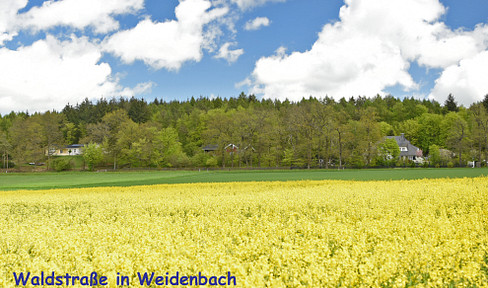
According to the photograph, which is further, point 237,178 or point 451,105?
point 451,105

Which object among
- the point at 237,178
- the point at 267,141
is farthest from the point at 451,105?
the point at 237,178

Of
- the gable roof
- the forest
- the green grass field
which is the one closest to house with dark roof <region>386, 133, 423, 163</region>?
the gable roof

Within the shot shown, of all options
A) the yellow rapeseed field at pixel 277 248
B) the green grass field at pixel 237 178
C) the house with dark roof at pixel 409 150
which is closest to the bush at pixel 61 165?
the green grass field at pixel 237 178

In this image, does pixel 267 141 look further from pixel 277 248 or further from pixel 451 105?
pixel 451 105

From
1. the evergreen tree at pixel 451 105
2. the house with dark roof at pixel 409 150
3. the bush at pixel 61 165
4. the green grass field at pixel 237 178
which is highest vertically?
the evergreen tree at pixel 451 105

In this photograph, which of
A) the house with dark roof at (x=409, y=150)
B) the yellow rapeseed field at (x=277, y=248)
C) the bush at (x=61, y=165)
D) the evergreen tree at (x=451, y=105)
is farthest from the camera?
the evergreen tree at (x=451, y=105)

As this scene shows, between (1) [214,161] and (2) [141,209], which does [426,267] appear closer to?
(2) [141,209]

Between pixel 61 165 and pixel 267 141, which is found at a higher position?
pixel 267 141

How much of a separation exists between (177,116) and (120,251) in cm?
11363

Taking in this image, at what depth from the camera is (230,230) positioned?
8.89 metres

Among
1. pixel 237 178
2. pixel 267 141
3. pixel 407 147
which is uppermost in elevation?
pixel 267 141

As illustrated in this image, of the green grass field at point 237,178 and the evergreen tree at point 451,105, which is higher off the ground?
the evergreen tree at point 451,105

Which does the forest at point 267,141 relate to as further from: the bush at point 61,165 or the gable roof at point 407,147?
the gable roof at point 407,147

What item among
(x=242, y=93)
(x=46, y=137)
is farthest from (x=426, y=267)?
(x=242, y=93)
